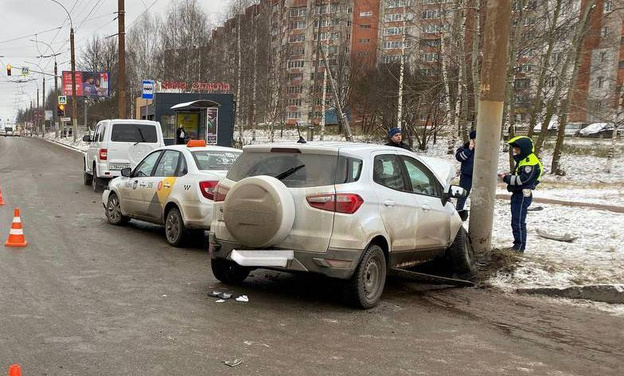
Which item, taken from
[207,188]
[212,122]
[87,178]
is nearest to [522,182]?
[207,188]

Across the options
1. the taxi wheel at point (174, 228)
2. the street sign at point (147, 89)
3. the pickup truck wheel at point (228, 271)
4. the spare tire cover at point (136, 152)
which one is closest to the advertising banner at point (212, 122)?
the street sign at point (147, 89)

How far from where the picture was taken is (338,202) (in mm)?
5375

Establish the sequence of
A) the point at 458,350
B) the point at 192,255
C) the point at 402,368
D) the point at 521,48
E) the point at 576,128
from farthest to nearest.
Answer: the point at 576,128, the point at 521,48, the point at 192,255, the point at 458,350, the point at 402,368

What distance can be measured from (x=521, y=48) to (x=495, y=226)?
470 inches

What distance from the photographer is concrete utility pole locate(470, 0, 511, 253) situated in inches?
300

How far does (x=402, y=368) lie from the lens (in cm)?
416

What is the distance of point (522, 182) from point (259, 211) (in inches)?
165

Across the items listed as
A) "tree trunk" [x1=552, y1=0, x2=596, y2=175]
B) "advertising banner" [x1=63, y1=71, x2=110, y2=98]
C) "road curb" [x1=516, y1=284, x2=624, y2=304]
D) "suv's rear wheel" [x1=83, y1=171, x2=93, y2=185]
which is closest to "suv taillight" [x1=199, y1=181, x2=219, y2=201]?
"road curb" [x1=516, y1=284, x2=624, y2=304]

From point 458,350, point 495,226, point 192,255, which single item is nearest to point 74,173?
point 192,255

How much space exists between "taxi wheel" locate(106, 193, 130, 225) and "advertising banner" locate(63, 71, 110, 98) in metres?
57.4

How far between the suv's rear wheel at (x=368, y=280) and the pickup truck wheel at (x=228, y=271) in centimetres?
149

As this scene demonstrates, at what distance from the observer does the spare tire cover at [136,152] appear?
608 inches

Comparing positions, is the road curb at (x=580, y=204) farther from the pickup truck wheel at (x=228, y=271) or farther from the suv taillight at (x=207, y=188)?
the pickup truck wheel at (x=228, y=271)

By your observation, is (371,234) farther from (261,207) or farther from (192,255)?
(192,255)
